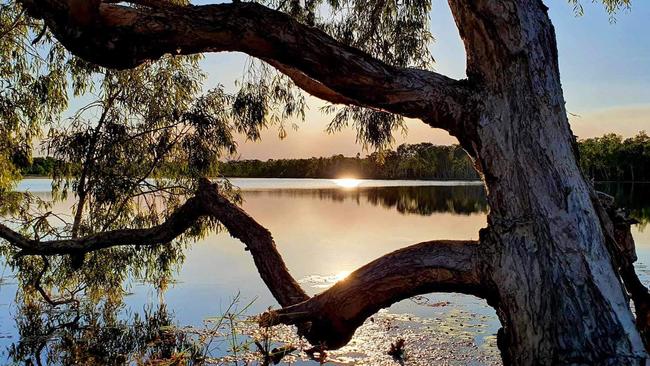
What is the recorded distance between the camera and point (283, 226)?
16.6 meters

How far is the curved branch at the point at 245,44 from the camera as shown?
1639mm

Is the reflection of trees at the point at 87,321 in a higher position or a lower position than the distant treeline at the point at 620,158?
lower

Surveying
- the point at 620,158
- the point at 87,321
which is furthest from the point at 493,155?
the point at 620,158

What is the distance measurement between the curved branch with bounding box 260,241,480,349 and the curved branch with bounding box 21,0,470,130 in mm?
406

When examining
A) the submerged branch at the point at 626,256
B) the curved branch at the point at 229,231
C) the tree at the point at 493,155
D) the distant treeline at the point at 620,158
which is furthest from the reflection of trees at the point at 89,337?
the distant treeline at the point at 620,158

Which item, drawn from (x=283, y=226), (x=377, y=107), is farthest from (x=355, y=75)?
(x=283, y=226)

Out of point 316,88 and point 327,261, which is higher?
point 316,88

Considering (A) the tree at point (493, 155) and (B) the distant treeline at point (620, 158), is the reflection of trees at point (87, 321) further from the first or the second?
(B) the distant treeline at point (620, 158)

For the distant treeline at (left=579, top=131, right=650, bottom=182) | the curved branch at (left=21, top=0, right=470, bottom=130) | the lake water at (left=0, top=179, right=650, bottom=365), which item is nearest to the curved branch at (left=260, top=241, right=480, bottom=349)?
the lake water at (left=0, top=179, right=650, bottom=365)

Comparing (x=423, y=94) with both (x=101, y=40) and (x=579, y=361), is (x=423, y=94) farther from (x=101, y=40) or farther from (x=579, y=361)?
(x=101, y=40)

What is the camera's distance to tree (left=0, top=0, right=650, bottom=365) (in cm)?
151

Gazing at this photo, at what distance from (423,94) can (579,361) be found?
0.84 meters

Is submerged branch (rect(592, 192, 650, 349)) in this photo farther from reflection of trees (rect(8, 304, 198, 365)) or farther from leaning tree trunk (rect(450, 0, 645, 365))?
reflection of trees (rect(8, 304, 198, 365))

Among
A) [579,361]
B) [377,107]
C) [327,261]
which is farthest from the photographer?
[327,261]
